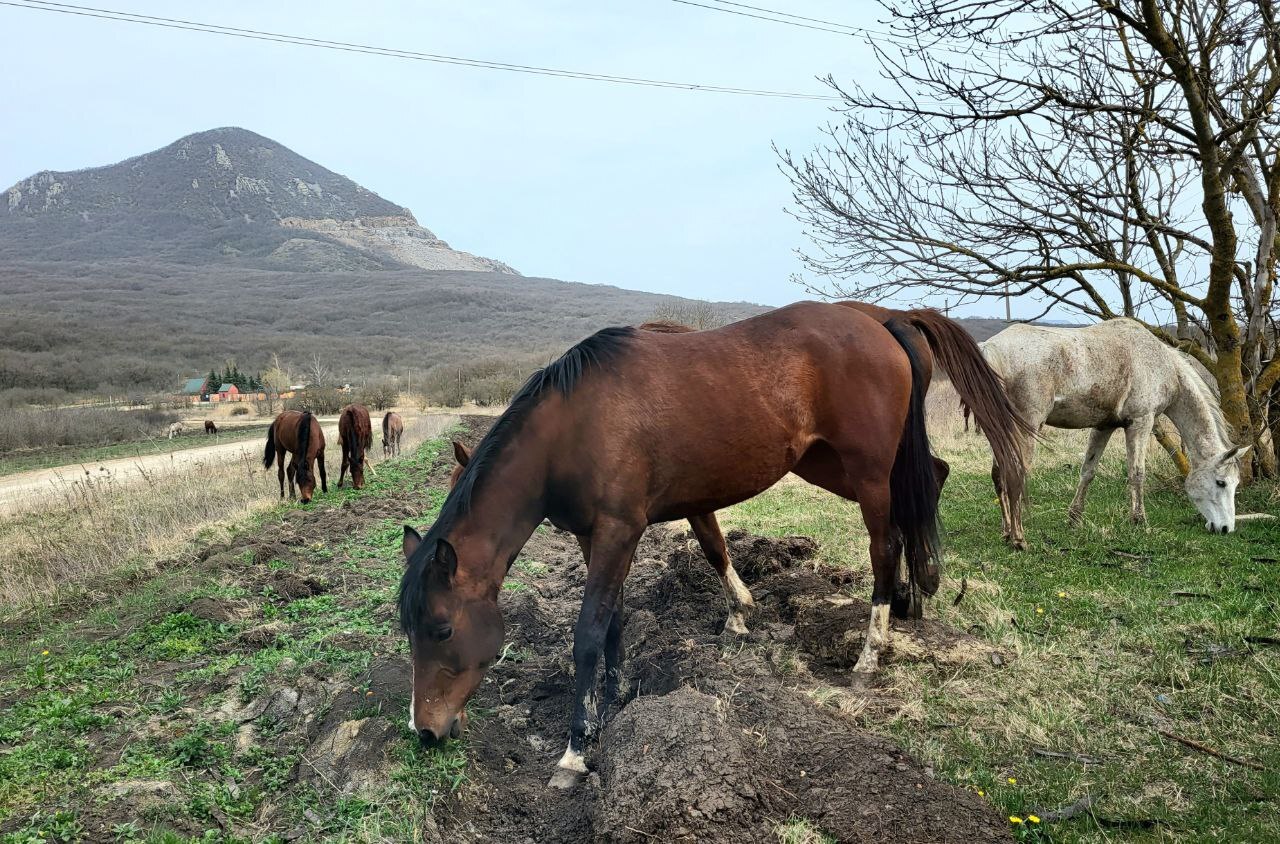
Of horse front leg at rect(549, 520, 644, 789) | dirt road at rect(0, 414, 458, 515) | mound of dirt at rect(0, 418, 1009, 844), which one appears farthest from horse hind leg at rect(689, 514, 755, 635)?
dirt road at rect(0, 414, 458, 515)

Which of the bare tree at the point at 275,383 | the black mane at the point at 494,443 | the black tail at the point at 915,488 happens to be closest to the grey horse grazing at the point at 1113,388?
the black tail at the point at 915,488

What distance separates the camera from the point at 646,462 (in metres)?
4.00

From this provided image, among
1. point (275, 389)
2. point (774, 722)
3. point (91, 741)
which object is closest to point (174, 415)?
point (275, 389)

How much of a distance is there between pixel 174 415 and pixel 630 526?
3852 cm

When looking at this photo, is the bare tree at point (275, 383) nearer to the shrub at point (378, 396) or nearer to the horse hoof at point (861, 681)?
the shrub at point (378, 396)

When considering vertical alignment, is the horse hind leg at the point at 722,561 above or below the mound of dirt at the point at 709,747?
above

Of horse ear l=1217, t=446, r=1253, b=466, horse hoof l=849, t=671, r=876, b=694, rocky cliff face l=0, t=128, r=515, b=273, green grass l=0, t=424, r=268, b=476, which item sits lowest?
green grass l=0, t=424, r=268, b=476

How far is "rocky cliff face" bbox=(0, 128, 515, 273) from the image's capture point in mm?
141250

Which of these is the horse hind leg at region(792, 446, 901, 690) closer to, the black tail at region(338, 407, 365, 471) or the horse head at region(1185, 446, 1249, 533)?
the horse head at region(1185, 446, 1249, 533)

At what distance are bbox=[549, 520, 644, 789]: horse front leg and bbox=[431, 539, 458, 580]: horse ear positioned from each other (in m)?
0.66

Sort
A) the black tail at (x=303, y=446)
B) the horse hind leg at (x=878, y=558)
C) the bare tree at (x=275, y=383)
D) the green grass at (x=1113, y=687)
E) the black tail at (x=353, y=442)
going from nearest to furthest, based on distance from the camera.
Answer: the green grass at (x=1113, y=687) → the horse hind leg at (x=878, y=558) → the black tail at (x=303, y=446) → the black tail at (x=353, y=442) → the bare tree at (x=275, y=383)

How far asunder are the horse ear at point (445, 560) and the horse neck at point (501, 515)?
140 mm

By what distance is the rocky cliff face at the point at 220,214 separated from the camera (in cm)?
14125

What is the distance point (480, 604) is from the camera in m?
3.69
